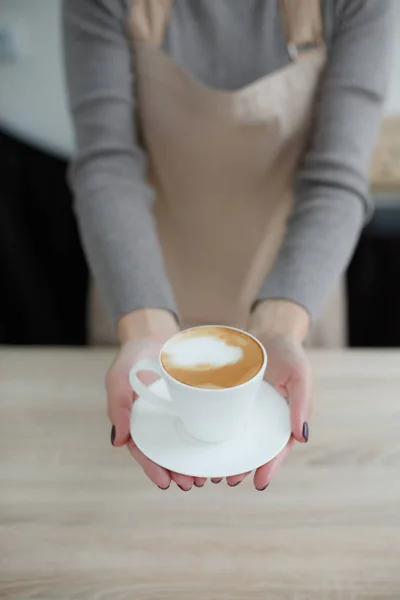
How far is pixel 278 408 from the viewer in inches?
23.1

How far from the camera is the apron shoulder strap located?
2.70ft

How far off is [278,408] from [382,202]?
86 centimetres

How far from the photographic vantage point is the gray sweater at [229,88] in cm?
76

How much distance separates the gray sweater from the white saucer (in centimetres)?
18

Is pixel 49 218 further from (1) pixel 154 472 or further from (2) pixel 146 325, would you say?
(1) pixel 154 472

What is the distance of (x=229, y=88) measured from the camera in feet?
2.82

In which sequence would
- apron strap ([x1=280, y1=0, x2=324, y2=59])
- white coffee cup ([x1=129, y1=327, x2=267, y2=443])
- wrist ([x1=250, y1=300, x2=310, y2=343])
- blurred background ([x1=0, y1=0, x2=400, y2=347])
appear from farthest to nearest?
blurred background ([x1=0, y1=0, x2=400, y2=347])
apron strap ([x1=280, y1=0, x2=324, y2=59])
wrist ([x1=250, y1=300, x2=310, y2=343])
white coffee cup ([x1=129, y1=327, x2=267, y2=443])

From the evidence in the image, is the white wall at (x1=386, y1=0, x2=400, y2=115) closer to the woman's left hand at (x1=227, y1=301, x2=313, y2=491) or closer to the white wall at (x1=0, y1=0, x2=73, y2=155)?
the white wall at (x1=0, y1=0, x2=73, y2=155)

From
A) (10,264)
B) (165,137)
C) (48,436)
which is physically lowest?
(10,264)

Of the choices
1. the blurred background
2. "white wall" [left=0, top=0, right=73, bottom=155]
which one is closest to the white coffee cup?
the blurred background

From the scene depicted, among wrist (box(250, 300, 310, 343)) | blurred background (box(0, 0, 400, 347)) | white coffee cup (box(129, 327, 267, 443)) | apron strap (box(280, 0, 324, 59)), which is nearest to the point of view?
white coffee cup (box(129, 327, 267, 443))

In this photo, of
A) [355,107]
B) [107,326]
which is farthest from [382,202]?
[107,326]

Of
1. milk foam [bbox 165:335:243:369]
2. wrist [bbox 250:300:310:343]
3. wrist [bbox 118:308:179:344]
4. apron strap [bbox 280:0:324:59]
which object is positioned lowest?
wrist [bbox 118:308:179:344]

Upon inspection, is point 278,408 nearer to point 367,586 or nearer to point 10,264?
point 367,586
